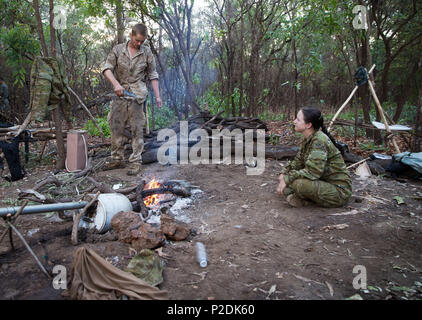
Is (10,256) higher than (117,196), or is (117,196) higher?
(117,196)

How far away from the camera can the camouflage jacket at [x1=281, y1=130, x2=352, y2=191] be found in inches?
143

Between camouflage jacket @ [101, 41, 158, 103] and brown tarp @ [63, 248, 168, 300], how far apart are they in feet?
12.9

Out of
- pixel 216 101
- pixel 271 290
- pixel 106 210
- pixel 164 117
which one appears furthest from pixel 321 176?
pixel 164 117

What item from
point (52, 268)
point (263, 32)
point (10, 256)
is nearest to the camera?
point (52, 268)

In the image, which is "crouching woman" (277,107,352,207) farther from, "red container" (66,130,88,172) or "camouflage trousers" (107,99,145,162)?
"red container" (66,130,88,172)

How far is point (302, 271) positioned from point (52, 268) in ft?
7.24

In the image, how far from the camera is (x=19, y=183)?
520cm

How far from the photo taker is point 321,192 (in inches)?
147

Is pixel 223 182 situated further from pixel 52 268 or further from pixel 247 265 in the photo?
pixel 52 268

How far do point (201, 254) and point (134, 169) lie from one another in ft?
10.5

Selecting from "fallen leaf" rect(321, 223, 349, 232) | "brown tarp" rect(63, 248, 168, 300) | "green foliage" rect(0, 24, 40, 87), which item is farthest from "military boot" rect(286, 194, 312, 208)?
"green foliage" rect(0, 24, 40, 87)

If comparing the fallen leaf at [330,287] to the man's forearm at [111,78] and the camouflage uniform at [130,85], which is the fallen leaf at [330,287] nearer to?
the camouflage uniform at [130,85]
